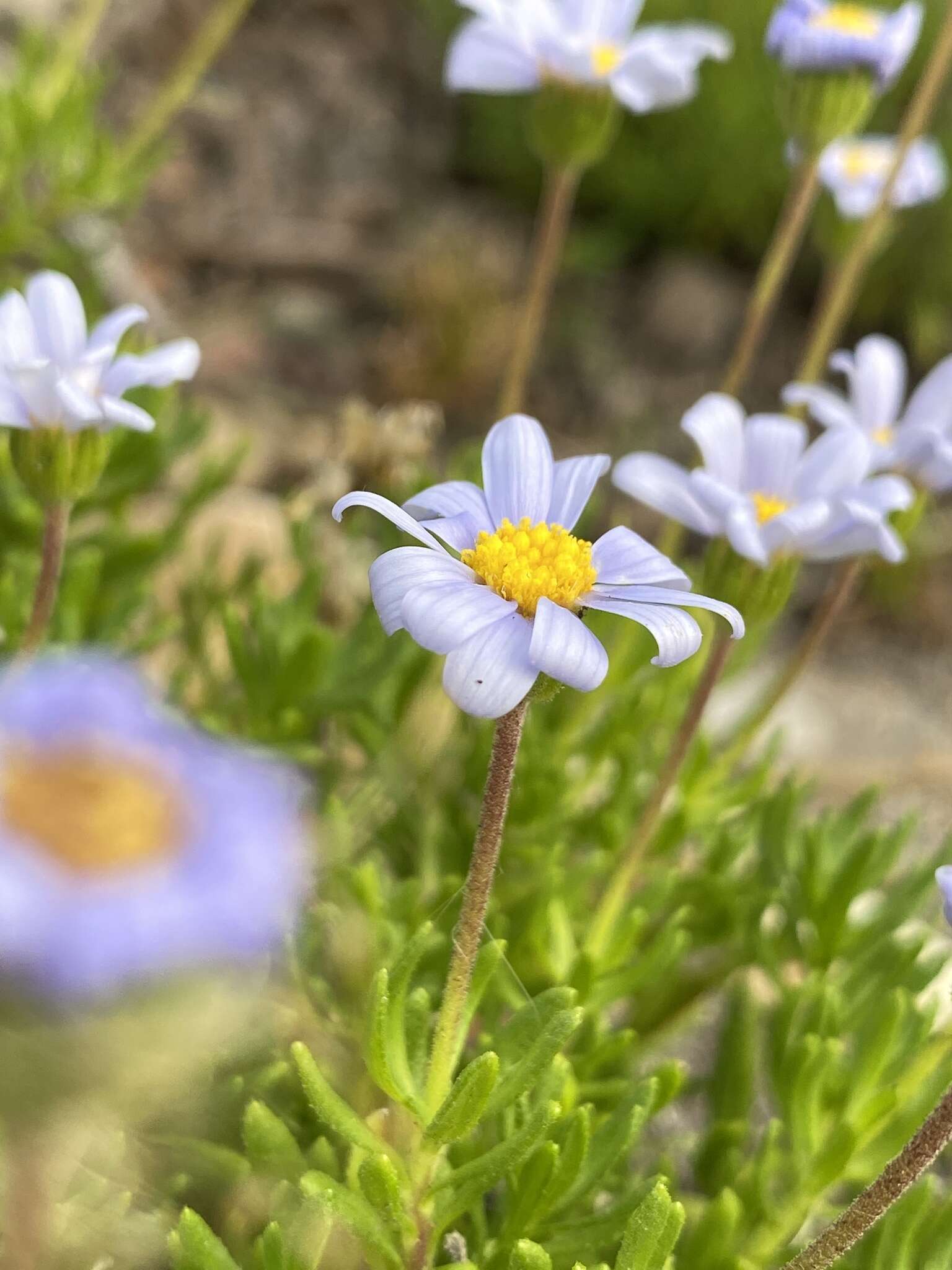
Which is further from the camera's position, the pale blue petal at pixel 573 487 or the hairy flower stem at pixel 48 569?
the hairy flower stem at pixel 48 569

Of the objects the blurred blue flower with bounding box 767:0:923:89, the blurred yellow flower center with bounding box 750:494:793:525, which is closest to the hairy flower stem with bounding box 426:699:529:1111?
the blurred yellow flower center with bounding box 750:494:793:525

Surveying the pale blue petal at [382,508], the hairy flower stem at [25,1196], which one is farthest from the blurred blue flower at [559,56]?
the hairy flower stem at [25,1196]

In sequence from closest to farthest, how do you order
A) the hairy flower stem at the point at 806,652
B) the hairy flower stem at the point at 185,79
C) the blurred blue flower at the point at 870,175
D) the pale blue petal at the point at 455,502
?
1. the pale blue petal at the point at 455,502
2. the hairy flower stem at the point at 806,652
3. the blurred blue flower at the point at 870,175
4. the hairy flower stem at the point at 185,79

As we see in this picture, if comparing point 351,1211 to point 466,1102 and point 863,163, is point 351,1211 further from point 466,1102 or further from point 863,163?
point 863,163

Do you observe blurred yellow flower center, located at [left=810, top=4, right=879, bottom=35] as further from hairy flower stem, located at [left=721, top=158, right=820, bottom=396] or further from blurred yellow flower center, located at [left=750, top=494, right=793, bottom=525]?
blurred yellow flower center, located at [left=750, top=494, right=793, bottom=525]

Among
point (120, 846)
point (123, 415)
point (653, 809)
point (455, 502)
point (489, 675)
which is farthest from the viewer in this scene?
point (653, 809)

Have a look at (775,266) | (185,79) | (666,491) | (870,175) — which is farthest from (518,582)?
(185,79)

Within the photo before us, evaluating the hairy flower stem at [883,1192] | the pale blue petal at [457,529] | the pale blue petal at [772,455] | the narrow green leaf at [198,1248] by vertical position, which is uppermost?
the pale blue petal at [772,455]

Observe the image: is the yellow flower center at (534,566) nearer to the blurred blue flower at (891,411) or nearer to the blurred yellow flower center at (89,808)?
the blurred yellow flower center at (89,808)
